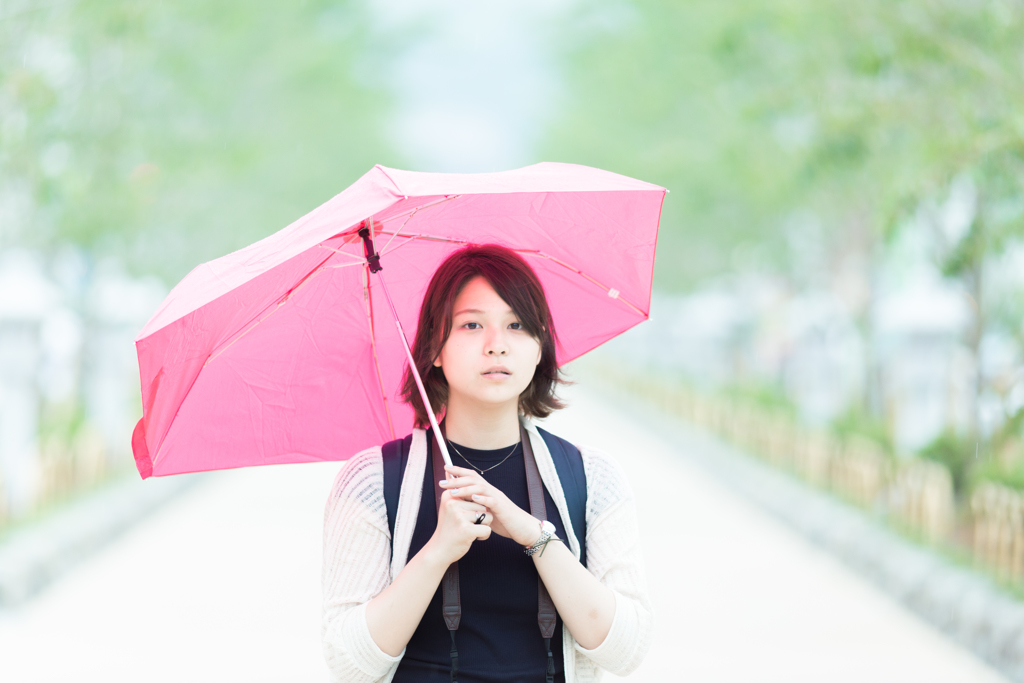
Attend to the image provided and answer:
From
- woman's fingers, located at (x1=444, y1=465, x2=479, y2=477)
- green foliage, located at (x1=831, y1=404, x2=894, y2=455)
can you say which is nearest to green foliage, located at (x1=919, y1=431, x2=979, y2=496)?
green foliage, located at (x1=831, y1=404, x2=894, y2=455)

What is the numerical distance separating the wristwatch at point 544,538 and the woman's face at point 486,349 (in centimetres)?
28

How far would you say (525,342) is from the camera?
7.36ft

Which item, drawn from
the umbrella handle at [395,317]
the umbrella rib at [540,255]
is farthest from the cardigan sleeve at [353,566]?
the umbrella rib at [540,255]

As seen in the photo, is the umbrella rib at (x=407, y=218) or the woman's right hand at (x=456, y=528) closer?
the woman's right hand at (x=456, y=528)

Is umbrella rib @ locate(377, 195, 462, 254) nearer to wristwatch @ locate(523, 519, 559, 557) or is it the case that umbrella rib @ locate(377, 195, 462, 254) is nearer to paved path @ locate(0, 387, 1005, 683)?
wristwatch @ locate(523, 519, 559, 557)

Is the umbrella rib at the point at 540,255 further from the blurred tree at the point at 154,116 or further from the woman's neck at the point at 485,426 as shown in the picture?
the blurred tree at the point at 154,116

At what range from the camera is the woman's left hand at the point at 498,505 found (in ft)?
6.55

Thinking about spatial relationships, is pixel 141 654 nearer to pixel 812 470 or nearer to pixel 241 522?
pixel 241 522

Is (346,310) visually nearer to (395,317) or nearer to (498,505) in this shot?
(395,317)

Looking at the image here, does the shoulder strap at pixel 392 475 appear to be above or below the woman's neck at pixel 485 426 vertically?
below

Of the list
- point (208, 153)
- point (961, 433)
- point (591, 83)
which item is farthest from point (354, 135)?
point (961, 433)

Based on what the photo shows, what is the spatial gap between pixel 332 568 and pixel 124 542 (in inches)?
304

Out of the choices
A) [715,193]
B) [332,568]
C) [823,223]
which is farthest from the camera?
[715,193]

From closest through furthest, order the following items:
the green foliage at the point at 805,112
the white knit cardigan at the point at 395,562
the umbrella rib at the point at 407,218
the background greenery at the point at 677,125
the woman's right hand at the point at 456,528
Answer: the woman's right hand at the point at 456,528 → the white knit cardigan at the point at 395,562 → the umbrella rib at the point at 407,218 → the green foliage at the point at 805,112 → the background greenery at the point at 677,125
